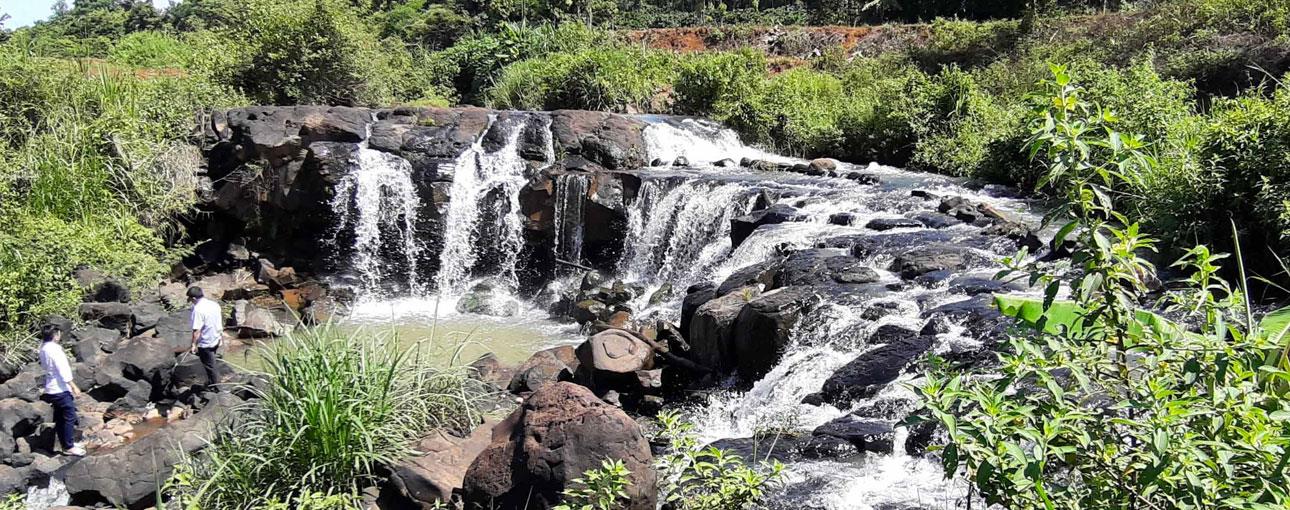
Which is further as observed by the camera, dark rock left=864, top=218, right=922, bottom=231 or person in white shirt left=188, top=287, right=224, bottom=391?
dark rock left=864, top=218, right=922, bottom=231

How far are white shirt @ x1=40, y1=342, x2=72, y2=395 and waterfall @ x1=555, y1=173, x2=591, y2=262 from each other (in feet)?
26.3

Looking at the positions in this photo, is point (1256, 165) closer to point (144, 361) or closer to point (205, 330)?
point (205, 330)

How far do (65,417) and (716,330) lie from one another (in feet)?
20.5

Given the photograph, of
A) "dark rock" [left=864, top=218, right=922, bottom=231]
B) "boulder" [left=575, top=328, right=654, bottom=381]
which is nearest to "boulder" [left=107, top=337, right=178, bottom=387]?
"boulder" [left=575, top=328, right=654, bottom=381]

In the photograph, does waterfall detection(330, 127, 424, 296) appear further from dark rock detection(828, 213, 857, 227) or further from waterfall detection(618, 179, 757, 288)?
dark rock detection(828, 213, 857, 227)

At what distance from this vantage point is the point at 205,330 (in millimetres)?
9320

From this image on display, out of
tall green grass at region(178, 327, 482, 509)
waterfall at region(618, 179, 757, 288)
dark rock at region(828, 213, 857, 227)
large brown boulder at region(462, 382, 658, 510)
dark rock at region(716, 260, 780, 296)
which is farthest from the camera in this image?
waterfall at region(618, 179, 757, 288)

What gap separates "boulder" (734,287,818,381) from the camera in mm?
8680

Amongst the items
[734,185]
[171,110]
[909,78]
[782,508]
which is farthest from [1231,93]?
[171,110]

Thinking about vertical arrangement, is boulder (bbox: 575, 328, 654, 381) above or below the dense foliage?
below

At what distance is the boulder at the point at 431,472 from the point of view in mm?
5453

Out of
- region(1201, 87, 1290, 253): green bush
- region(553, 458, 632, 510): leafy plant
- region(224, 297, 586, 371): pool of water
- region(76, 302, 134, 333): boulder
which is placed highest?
region(1201, 87, 1290, 253): green bush

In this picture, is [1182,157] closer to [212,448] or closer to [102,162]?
[212,448]

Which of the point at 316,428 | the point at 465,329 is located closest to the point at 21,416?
the point at 316,428
